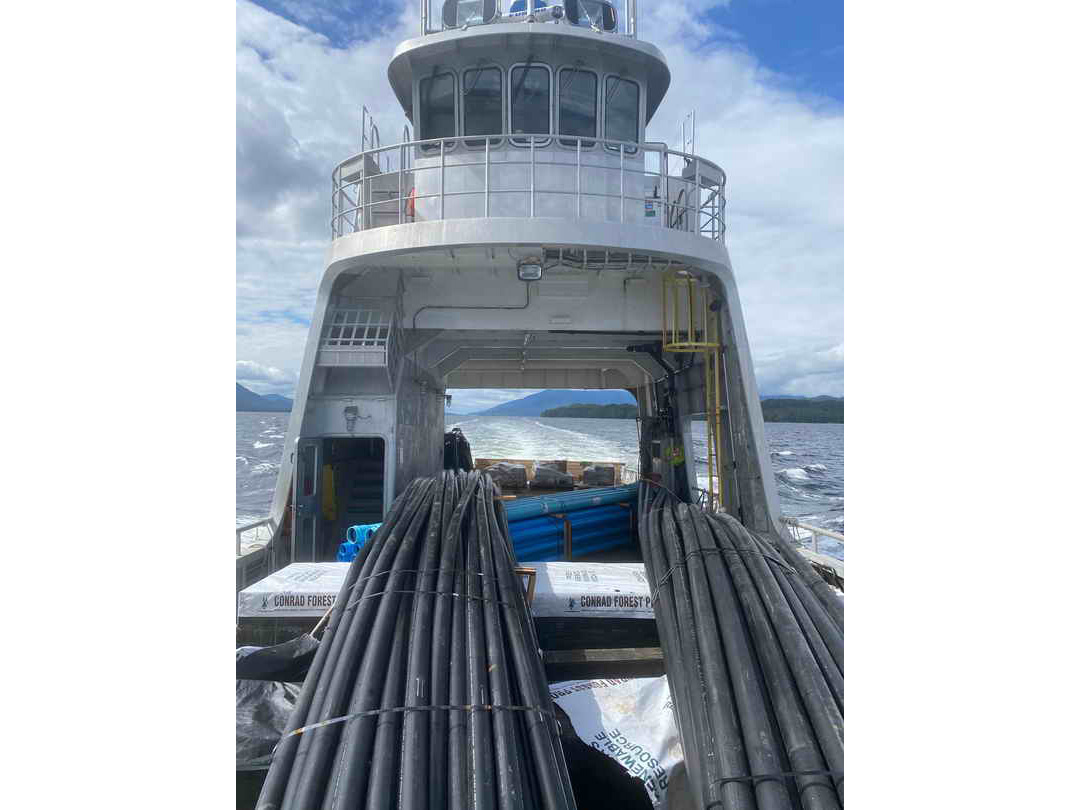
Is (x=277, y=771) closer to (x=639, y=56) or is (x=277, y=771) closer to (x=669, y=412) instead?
(x=639, y=56)

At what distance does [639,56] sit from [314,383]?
4.43 metres

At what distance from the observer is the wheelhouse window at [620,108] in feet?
19.8

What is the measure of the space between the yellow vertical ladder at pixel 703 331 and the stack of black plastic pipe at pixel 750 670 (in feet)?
7.56

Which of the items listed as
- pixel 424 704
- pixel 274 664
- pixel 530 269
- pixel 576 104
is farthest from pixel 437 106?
pixel 424 704

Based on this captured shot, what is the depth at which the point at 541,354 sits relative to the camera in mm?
9703

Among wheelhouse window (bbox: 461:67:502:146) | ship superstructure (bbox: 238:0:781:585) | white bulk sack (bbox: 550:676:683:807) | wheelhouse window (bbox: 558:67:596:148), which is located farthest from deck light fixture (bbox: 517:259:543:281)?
white bulk sack (bbox: 550:676:683:807)

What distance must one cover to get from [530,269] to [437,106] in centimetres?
211

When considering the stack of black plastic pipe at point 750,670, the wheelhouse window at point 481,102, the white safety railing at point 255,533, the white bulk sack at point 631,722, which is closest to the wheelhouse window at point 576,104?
the wheelhouse window at point 481,102

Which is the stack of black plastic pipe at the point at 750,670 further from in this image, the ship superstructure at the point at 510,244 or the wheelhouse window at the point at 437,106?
the wheelhouse window at the point at 437,106

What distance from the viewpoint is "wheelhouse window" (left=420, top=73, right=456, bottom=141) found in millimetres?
6004

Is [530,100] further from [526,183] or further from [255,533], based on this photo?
[255,533]

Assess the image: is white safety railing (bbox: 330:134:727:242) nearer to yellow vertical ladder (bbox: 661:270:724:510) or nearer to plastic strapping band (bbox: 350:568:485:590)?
yellow vertical ladder (bbox: 661:270:724:510)

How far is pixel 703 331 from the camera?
6125 millimetres

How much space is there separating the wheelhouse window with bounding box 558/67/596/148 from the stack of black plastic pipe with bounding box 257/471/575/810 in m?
4.41
